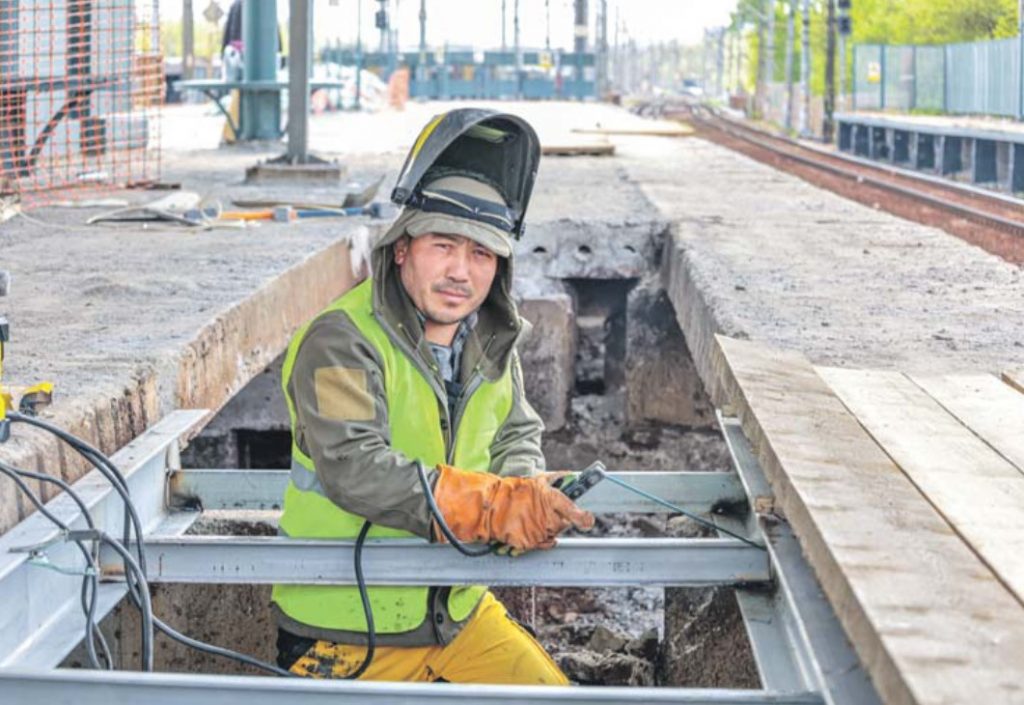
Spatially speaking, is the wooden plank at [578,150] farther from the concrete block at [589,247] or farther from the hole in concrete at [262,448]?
the hole in concrete at [262,448]

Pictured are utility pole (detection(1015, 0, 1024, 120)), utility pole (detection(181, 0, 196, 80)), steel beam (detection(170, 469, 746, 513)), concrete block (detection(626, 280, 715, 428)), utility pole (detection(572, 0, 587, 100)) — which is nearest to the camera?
steel beam (detection(170, 469, 746, 513))

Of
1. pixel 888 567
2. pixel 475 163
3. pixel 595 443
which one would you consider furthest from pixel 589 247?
pixel 888 567

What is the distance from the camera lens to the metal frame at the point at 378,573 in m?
3.02

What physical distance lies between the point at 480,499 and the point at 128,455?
1.43 meters

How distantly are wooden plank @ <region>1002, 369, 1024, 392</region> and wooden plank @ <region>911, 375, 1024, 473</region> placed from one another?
2 cm

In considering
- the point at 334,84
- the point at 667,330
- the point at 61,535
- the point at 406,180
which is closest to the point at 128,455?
the point at 61,535

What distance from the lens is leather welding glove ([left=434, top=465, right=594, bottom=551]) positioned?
3.65 metres

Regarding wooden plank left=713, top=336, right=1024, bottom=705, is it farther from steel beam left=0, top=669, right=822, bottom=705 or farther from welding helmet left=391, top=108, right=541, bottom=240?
welding helmet left=391, top=108, right=541, bottom=240

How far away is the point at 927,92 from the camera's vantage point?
3794 centimetres

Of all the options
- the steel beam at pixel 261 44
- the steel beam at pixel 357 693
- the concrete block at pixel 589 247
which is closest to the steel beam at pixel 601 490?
the steel beam at pixel 357 693

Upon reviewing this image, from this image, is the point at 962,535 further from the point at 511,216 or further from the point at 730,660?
the point at 730,660

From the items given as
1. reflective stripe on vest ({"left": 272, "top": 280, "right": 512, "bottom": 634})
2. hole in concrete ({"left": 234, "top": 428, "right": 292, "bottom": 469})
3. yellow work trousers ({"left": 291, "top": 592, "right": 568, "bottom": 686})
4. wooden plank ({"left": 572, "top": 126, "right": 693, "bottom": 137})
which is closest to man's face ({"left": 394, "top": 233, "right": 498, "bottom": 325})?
reflective stripe on vest ({"left": 272, "top": 280, "right": 512, "bottom": 634})

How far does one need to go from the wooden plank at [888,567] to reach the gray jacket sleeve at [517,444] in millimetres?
596

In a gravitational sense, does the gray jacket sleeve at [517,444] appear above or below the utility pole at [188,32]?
below
